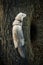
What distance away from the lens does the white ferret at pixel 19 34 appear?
9.53 ft

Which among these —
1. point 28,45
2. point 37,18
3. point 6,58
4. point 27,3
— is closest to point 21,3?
point 27,3

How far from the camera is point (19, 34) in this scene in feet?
9.60

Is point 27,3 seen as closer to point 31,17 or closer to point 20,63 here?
point 31,17

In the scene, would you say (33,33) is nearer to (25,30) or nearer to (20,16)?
(25,30)

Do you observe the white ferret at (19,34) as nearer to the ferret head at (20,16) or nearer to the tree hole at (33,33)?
the ferret head at (20,16)

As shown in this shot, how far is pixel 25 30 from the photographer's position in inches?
115

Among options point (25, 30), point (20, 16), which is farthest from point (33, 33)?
point (20, 16)

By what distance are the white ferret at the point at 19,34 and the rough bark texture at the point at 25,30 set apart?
0.05 meters

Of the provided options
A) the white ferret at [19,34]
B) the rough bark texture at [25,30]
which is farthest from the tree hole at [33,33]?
the white ferret at [19,34]

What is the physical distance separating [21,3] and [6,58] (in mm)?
723

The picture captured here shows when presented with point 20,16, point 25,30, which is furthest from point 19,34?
point 20,16

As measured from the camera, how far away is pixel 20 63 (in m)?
2.97

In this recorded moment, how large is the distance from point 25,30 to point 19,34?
90 millimetres

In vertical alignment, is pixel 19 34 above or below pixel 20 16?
below
